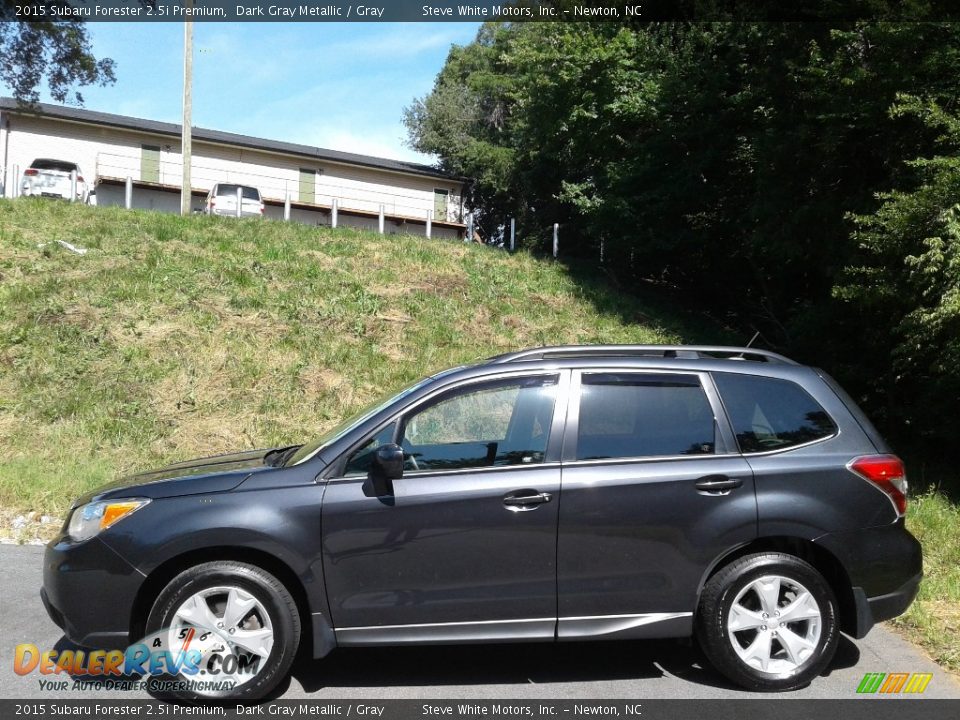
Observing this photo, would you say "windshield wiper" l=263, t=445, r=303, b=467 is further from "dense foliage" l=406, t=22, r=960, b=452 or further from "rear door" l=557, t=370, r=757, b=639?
"dense foliage" l=406, t=22, r=960, b=452

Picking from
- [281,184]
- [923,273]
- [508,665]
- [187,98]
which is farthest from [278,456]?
[281,184]

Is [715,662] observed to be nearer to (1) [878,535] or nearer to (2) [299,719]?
(1) [878,535]

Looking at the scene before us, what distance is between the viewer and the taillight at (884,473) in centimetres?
464

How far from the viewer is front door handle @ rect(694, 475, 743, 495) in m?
4.53

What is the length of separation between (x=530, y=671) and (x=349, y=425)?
5.66ft

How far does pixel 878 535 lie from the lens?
15.1 feet

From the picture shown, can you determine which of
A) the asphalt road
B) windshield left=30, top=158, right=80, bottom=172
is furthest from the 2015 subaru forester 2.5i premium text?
windshield left=30, top=158, right=80, bottom=172

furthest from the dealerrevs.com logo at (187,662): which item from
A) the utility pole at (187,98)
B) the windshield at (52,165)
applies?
the windshield at (52,165)

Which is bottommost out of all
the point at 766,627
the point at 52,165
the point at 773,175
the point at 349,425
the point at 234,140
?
the point at 766,627

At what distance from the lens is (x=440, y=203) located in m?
35.4

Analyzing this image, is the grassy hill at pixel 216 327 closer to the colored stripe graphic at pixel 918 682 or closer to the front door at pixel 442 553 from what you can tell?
the front door at pixel 442 553

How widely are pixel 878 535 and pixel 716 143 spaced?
1507cm

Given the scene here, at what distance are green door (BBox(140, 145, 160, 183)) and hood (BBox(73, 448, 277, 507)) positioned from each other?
28358mm

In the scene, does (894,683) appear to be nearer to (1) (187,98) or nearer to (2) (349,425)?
(2) (349,425)
